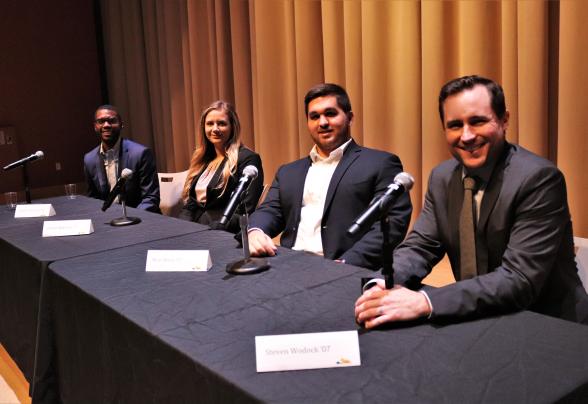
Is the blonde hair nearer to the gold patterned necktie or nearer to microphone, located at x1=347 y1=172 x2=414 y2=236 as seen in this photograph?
the gold patterned necktie

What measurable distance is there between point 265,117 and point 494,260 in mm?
3847

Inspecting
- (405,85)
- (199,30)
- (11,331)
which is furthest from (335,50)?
(11,331)

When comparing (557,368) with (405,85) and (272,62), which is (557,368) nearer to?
(405,85)

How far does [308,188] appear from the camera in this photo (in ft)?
8.97

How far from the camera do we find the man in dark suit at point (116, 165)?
13.4 feet

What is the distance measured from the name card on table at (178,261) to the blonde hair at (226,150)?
53.4 inches

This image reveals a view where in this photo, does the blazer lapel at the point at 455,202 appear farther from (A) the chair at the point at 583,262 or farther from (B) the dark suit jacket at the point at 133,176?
(B) the dark suit jacket at the point at 133,176

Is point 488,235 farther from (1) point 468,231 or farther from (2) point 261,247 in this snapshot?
(2) point 261,247

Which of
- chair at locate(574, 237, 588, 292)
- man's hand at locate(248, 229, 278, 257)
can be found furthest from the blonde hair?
chair at locate(574, 237, 588, 292)

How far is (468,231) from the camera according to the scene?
5.78 feet

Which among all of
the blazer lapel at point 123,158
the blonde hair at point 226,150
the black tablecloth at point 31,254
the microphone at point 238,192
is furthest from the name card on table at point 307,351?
the blazer lapel at point 123,158

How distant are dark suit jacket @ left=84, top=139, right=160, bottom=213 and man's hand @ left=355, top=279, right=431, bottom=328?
9.20 feet

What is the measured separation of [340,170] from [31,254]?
1.33 metres

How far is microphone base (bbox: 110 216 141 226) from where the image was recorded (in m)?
2.89
